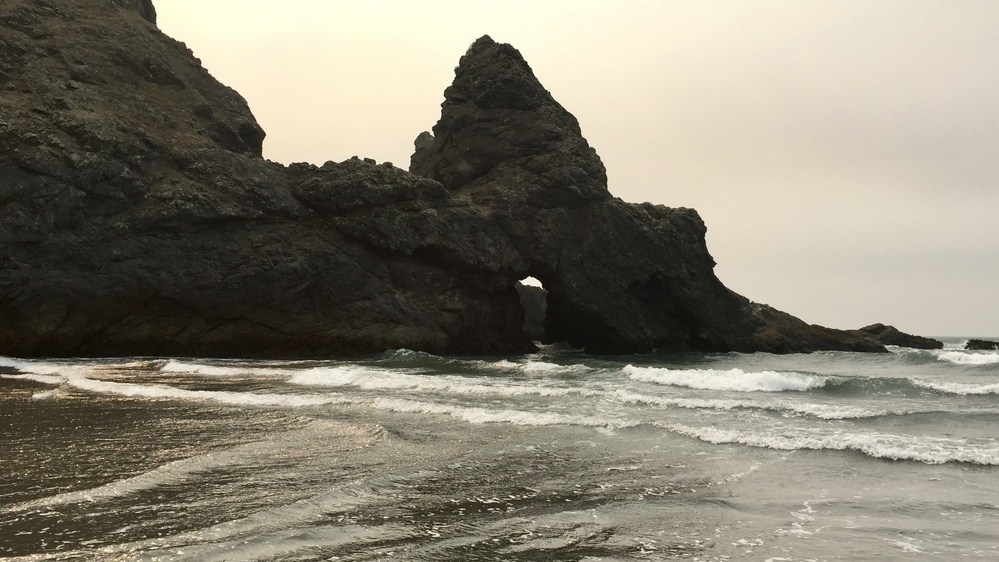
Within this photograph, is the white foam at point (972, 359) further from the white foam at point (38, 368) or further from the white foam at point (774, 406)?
the white foam at point (38, 368)

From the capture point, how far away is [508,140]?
48031mm

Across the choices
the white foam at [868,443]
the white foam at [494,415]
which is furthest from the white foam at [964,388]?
the white foam at [494,415]

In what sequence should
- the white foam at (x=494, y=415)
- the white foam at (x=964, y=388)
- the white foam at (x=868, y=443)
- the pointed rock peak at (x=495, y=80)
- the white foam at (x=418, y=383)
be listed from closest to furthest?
1. the white foam at (x=868, y=443)
2. the white foam at (x=494, y=415)
3. the white foam at (x=418, y=383)
4. the white foam at (x=964, y=388)
5. the pointed rock peak at (x=495, y=80)

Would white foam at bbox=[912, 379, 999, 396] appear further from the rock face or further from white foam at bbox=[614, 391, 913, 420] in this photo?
the rock face

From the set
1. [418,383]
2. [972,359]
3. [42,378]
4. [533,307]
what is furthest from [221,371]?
[533,307]

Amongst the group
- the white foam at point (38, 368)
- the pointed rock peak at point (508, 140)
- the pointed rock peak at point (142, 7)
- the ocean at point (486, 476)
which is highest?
the pointed rock peak at point (142, 7)

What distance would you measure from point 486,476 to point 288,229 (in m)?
32.1

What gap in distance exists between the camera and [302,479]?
8133 millimetres

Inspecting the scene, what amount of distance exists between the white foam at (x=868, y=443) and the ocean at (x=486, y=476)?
5 centimetres

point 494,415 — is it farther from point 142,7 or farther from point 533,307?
point 142,7

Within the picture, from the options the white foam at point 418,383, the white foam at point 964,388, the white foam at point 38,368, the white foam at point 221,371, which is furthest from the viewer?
the white foam at point 221,371

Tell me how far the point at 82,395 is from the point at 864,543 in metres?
16.6

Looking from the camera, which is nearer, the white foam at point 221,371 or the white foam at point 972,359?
the white foam at point 221,371

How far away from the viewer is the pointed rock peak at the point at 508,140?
149ft
